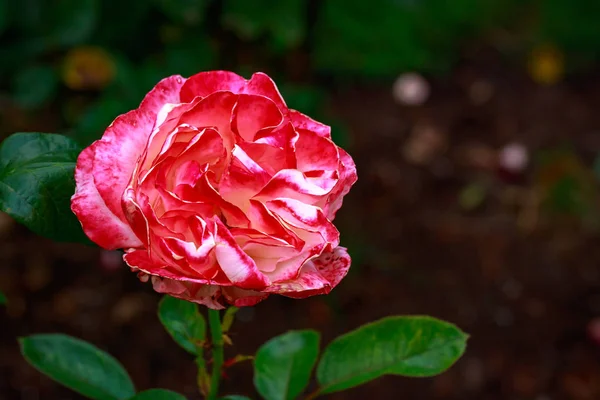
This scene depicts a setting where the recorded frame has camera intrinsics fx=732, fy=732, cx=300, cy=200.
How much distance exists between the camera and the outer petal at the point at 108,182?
1.94 ft

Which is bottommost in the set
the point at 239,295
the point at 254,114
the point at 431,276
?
the point at 431,276

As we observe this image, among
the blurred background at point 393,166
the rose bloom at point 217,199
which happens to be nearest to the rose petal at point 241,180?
the rose bloom at point 217,199

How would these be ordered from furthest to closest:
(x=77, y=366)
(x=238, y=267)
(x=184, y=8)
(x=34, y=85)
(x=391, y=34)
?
(x=391, y=34)
(x=34, y=85)
(x=184, y=8)
(x=77, y=366)
(x=238, y=267)

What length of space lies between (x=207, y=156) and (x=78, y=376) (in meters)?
0.34

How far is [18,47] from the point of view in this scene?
5.95 ft

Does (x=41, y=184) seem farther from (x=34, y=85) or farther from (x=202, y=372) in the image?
(x=34, y=85)

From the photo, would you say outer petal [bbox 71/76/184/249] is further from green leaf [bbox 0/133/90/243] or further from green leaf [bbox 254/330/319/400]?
green leaf [bbox 254/330/319/400]

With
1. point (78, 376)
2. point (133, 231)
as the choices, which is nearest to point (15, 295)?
point (78, 376)

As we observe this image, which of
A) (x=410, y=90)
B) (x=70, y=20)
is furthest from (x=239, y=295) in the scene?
(x=410, y=90)

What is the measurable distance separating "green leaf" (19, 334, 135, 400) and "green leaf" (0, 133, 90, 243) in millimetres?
176

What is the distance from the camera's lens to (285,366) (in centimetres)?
81

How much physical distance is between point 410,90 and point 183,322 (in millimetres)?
1718

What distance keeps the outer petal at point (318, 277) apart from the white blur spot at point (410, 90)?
1.77 meters

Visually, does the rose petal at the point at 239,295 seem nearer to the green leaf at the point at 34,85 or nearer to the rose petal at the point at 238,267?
the rose petal at the point at 238,267
